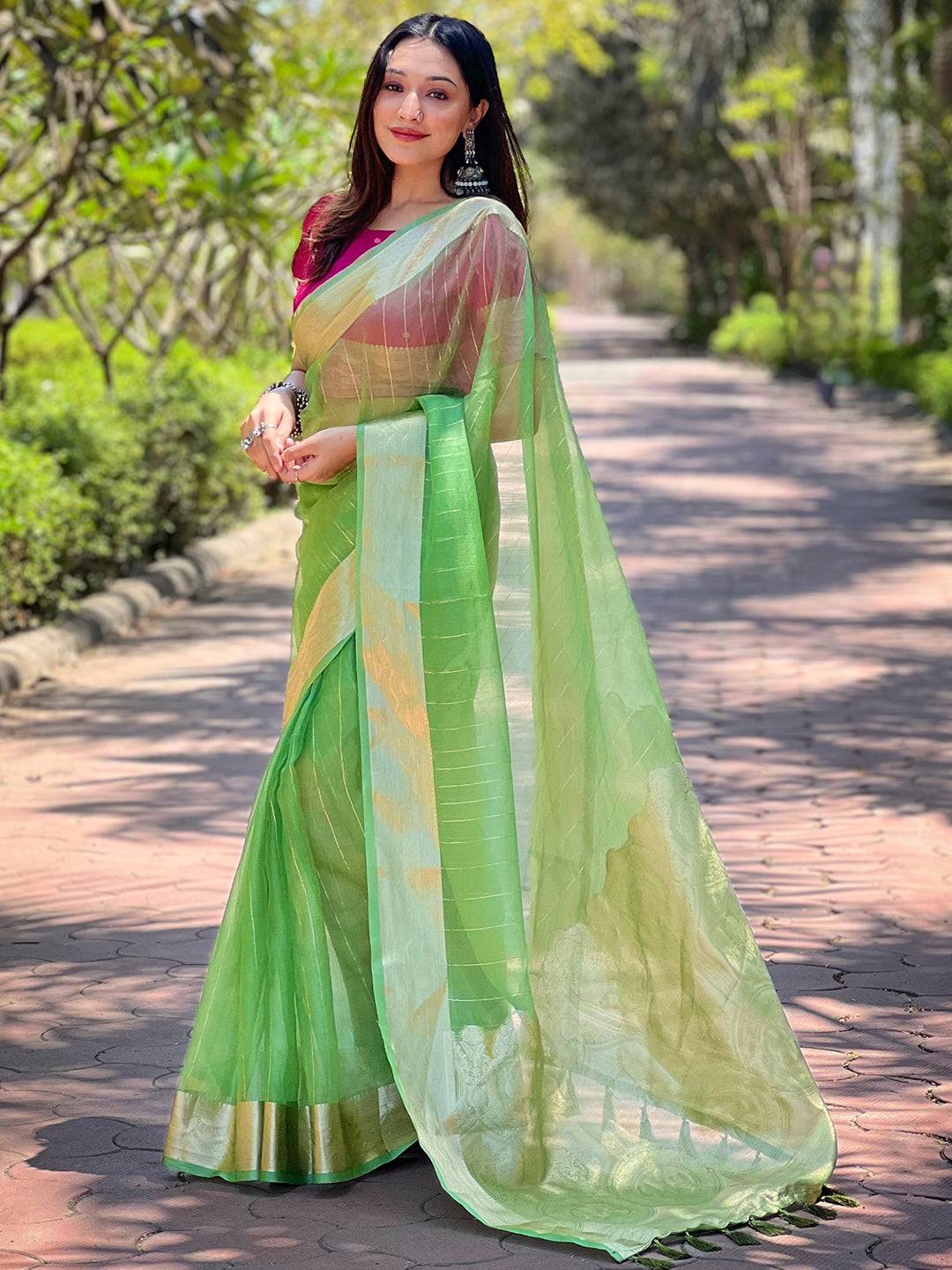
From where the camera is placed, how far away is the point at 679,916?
9.71 feet

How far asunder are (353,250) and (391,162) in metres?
0.16

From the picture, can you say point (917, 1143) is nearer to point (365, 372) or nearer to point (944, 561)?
point (365, 372)

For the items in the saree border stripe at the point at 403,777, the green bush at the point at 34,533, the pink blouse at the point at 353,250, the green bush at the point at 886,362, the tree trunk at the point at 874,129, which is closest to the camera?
the saree border stripe at the point at 403,777

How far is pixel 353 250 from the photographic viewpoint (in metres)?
3.02

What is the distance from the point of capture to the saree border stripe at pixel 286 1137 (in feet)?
9.52

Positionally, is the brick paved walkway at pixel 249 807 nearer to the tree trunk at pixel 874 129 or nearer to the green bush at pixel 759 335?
the tree trunk at pixel 874 129

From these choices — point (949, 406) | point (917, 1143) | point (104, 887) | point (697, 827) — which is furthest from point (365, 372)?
point (949, 406)

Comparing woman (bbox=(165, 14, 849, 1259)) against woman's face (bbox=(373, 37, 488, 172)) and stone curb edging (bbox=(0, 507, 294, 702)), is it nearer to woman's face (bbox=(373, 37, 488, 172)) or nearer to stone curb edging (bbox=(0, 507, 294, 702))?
woman's face (bbox=(373, 37, 488, 172))

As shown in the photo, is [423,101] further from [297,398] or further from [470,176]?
[297,398]

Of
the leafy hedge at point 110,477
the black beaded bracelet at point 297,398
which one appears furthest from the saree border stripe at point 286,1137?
the leafy hedge at point 110,477

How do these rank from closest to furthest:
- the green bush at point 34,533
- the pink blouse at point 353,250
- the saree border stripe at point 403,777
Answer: the saree border stripe at point 403,777, the pink blouse at point 353,250, the green bush at point 34,533

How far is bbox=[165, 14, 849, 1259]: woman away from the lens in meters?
2.88

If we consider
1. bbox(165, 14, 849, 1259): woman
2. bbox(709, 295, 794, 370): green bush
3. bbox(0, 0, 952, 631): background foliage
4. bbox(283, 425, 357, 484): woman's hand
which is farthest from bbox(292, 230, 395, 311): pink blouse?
bbox(709, 295, 794, 370): green bush

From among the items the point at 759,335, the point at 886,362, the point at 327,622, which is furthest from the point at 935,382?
the point at 327,622
